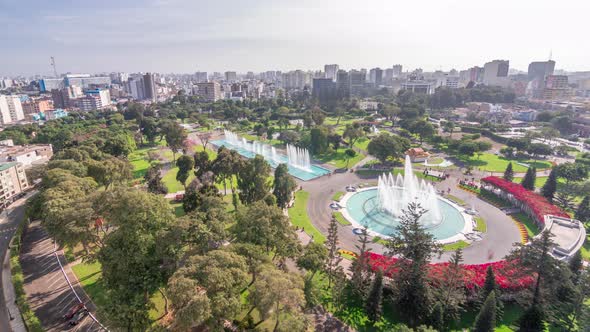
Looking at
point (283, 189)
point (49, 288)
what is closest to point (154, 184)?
point (49, 288)

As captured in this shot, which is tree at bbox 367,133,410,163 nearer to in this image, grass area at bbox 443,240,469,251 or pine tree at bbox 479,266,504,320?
grass area at bbox 443,240,469,251

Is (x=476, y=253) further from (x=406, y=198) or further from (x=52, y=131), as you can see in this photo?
(x=52, y=131)

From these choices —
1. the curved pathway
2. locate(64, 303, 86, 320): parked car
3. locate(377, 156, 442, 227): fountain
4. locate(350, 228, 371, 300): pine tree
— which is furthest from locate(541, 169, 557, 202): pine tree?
locate(64, 303, 86, 320): parked car

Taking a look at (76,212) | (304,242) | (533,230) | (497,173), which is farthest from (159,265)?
(497,173)

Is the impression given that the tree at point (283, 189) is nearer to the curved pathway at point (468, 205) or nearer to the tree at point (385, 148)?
the curved pathway at point (468, 205)

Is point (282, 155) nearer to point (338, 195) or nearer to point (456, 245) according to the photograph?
point (338, 195)

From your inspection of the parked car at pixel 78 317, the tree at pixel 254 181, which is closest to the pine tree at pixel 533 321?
the tree at pixel 254 181
